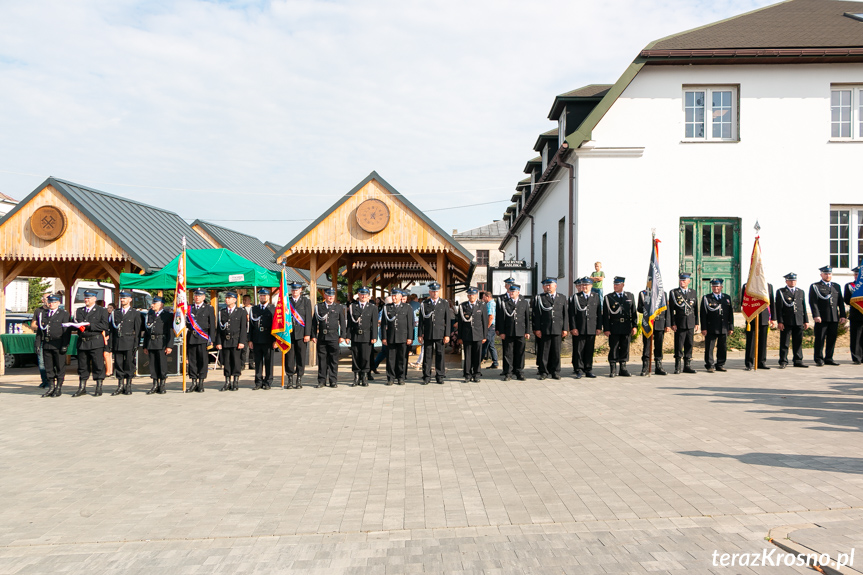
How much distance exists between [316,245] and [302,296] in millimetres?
2937

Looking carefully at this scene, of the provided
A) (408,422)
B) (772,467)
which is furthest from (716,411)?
(408,422)

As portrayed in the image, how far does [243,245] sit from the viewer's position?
35.1 meters

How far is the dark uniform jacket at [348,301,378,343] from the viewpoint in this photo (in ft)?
44.3

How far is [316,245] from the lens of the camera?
1661 cm

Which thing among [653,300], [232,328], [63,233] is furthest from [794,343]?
[63,233]

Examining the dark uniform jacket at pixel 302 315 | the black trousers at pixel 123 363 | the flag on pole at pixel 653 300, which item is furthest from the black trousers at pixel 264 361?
the flag on pole at pixel 653 300

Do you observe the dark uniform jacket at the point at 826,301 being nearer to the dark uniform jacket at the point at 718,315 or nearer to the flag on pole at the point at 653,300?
the dark uniform jacket at the point at 718,315

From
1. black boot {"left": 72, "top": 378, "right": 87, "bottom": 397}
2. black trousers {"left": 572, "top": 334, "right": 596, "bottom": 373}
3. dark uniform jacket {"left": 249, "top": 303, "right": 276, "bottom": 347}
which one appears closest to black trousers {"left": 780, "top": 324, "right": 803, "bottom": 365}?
black trousers {"left": 572, "top": 334, "right": 596, "bottom": 373}

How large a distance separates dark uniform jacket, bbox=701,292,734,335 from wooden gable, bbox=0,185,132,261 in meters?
13.9

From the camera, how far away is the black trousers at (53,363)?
42.0 feet

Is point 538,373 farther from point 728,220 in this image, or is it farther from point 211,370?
point 211,370

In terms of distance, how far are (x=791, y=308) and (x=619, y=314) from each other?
3763 millimetres

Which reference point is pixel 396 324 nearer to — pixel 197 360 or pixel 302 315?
pixel 302 315

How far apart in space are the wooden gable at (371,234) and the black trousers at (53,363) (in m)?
5.66
